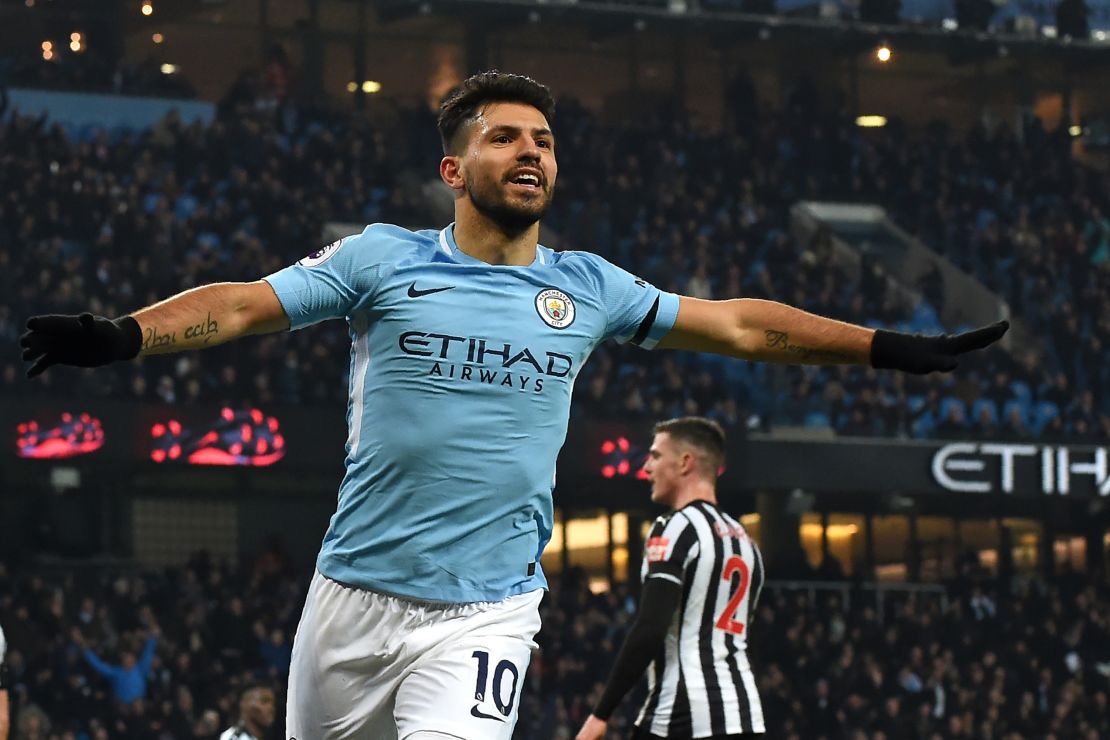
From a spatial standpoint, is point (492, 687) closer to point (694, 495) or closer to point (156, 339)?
point (156, 339)

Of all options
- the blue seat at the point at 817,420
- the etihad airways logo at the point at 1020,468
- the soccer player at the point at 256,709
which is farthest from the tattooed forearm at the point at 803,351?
the etihad airways logo at the point at 1020,468

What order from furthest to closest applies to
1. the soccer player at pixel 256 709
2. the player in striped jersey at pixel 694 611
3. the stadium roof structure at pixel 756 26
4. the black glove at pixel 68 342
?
the stadium roof structure at pixel 756 26, the soccer player at pixel 256 709, the player in striped jersey at pixel 694 611, the black glove at pixel 68 342

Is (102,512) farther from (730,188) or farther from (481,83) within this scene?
(481,83)

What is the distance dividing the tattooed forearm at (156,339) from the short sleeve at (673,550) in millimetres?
3785

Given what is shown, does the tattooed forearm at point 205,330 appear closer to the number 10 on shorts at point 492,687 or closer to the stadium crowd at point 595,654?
the number 10 on shorts at point 492,687

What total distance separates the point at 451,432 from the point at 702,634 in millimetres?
3402

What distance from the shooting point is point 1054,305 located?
33719mm

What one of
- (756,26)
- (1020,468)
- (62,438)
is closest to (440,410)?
(62,438)

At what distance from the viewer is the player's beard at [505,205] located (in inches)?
215

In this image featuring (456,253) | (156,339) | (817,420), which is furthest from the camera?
(817,420)

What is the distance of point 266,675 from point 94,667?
6.32 feet

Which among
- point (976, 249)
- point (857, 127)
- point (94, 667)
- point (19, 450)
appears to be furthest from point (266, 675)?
point (857, 127)

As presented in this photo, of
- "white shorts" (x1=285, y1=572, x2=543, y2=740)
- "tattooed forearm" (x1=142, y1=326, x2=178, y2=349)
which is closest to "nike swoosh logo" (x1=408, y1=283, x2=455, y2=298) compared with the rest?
"tattooed forearm" (x1=142, y1=326, x2=178, y2=349)

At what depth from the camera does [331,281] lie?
5348 mm
